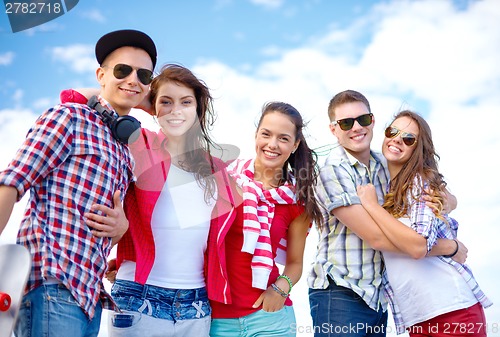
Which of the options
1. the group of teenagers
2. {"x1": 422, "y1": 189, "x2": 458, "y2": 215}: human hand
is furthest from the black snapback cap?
{"x1": 422, "y1": 189, "x2": 458, "y2": 215}: human hand

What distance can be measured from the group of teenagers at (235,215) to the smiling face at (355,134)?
0.04ft

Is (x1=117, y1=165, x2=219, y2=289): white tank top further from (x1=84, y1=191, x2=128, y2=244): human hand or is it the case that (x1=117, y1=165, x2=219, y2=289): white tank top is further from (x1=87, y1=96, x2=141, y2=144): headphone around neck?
(x1=87, y1=96, x2=141, y2=144): headphone around neck

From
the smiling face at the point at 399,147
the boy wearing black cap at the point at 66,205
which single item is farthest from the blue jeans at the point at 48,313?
the smiling face at the point at 399,147

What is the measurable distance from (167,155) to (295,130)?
1.07m

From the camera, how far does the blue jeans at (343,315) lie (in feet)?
12.7

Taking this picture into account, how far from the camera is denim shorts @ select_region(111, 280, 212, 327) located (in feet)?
10.8

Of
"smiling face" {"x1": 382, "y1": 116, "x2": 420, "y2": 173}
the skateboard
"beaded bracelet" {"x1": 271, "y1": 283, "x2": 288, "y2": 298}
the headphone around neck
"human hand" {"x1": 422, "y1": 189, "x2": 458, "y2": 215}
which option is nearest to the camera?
the skateboard

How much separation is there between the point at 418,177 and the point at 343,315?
1.28 metres

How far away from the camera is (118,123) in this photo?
312 centimetres

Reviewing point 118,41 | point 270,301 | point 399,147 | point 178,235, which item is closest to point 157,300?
point 178,235

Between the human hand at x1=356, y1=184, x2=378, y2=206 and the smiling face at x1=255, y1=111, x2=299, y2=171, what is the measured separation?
0.64 meters

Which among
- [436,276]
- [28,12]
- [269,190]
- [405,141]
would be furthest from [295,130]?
[28,12]

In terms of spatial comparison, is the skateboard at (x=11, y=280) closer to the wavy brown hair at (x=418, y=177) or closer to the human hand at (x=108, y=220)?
the human hand at (x=108, y=220)

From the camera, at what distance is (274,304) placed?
12.2 ft
